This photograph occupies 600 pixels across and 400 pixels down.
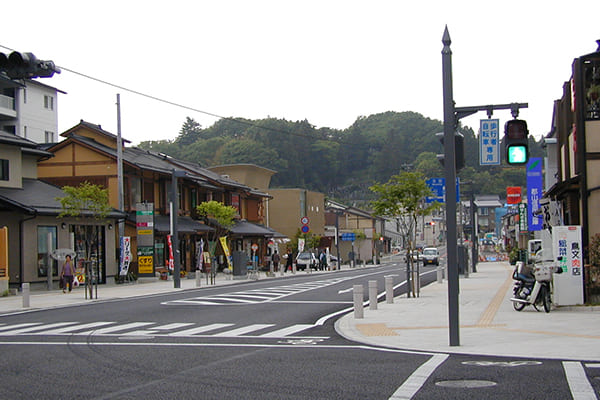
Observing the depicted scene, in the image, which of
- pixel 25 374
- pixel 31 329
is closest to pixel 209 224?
pixel 31 329

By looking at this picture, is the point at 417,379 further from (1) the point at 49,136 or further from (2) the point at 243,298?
(1) the point at 49,136

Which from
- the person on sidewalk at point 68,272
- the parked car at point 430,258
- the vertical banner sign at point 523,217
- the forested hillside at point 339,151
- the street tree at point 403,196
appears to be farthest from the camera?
the forested hillside at point 339,151

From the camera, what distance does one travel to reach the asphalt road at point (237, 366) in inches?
352

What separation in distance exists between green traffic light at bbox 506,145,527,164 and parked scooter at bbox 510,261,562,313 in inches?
272

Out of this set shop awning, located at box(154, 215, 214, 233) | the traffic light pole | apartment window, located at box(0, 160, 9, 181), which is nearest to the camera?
the traffic light pole

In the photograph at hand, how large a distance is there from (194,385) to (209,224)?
48.6m

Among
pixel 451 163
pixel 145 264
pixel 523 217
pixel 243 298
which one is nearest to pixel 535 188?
pixel 523 217

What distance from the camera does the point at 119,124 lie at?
41531 millimetres

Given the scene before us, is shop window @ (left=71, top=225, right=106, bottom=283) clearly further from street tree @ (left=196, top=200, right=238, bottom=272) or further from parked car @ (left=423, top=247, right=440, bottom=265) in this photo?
parked car @ (left=423, top=247, right=440, bottom=265)

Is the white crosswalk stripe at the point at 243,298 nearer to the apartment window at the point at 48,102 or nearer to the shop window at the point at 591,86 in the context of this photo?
the shop window at the point at 591,86

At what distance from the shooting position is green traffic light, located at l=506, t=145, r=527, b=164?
1254cm

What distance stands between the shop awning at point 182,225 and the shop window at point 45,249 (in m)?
9.61

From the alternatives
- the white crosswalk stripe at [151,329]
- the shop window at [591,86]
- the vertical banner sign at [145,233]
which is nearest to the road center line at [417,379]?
the white crosswalk stripe at [151,329]

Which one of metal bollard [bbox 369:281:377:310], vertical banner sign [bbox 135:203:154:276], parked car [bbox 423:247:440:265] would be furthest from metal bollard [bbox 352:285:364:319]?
parked car [bbox 423:247:440:265]
